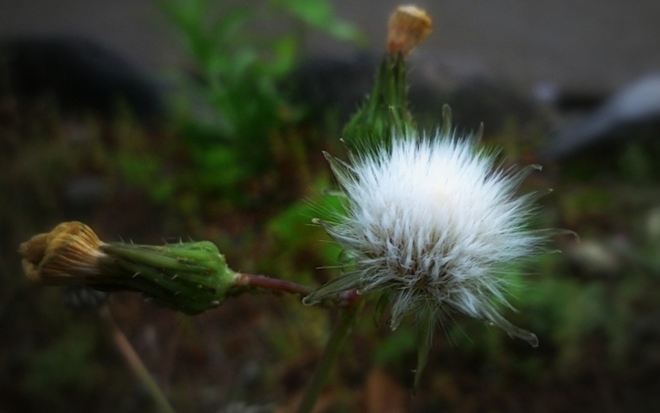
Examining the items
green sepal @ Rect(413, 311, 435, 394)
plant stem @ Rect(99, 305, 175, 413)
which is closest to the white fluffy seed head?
green sepal @ Rect(413, 311, 435, 394)

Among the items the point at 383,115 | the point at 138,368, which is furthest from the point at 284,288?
the point at 138,368

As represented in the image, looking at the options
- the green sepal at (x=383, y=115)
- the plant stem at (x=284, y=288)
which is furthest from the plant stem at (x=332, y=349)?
the green sepal at (x=383, y=115)

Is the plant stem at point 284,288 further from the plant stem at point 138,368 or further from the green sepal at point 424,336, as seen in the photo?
the plant stem at point 138,368

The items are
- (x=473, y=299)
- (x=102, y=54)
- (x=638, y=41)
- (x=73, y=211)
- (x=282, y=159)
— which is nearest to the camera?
(x=473, y=299)

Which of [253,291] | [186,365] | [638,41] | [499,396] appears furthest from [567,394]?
[638,41]

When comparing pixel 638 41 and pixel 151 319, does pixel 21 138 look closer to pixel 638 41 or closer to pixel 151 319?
pixel 151 319

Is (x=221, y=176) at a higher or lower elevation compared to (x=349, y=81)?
lower

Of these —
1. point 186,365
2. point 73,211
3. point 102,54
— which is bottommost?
point 186,365
